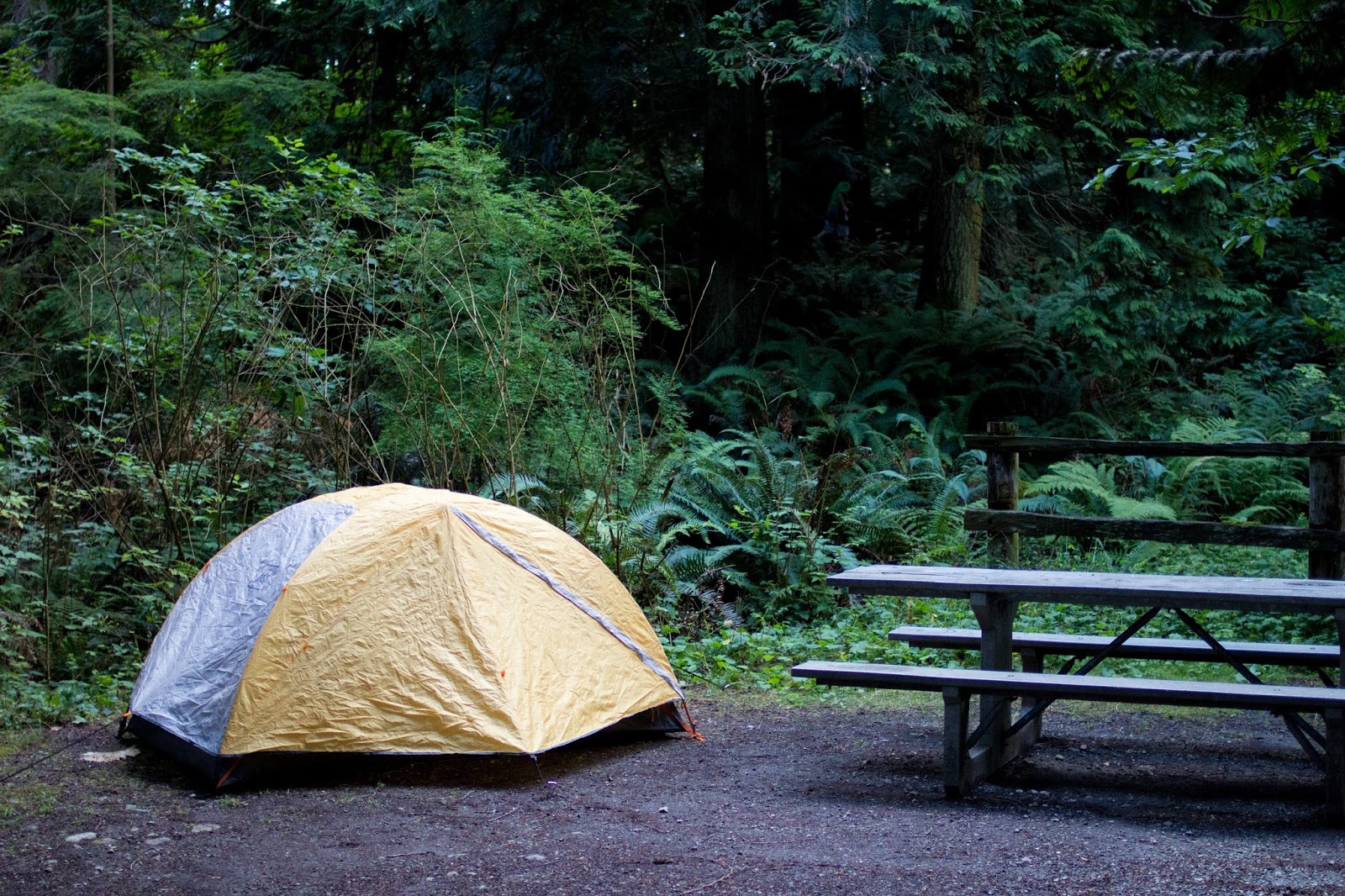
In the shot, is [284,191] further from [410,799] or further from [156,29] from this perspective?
[156,29]

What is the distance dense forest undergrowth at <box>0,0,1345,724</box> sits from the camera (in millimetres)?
7324

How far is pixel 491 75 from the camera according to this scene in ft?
41.6

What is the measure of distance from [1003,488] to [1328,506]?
76.3 inches

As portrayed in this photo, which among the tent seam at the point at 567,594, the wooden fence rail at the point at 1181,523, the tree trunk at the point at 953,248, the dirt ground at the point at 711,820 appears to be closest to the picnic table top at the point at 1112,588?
the dirt ground at the point at 711,820

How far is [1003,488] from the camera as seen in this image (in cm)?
799

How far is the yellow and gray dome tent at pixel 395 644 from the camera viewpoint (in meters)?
4.90

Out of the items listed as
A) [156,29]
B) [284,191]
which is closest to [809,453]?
[284,191]

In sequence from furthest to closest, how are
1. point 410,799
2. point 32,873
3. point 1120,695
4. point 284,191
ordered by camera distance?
point 284,191 → point 410,799 → point 1120,695 → point 32,873

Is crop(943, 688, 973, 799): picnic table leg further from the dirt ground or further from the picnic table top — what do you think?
the picnic table top

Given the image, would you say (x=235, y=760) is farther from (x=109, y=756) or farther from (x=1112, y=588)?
(x=1112, y=588)

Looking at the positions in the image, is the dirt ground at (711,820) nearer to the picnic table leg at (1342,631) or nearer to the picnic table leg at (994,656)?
the picnic table leg at (994,656)

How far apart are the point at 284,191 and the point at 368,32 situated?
6.27m

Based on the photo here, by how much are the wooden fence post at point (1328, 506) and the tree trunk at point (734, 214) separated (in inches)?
269

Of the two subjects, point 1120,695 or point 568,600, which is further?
point 568,600
